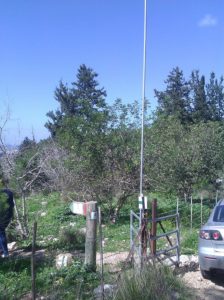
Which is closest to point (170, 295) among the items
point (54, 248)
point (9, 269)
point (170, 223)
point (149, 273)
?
point (149, 273)

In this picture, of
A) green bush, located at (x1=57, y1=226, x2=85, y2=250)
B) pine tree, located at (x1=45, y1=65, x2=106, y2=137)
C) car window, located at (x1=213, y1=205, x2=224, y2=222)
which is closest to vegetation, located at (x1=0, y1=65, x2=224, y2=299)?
green bush, located at (x1=57, y1=226, x2=85, y2=250)

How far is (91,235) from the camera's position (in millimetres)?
7312

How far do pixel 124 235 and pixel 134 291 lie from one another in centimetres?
720

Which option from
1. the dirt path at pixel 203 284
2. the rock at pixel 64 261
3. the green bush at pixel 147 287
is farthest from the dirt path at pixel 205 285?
the rock at pixel 64 261

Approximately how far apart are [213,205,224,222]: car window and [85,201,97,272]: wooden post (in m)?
2.01

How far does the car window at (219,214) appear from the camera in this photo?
7316mm

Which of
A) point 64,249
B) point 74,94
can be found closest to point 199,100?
point 74,94

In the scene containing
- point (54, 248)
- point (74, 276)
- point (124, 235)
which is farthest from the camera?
point (124, 235)

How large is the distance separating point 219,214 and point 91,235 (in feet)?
7.15

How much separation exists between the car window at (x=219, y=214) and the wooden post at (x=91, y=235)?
2.01 meters

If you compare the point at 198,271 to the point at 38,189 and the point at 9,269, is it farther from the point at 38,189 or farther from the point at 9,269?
the point at 38,189

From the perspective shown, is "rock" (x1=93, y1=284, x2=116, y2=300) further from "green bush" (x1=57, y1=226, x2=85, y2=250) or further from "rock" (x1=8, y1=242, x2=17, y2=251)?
"rock" (x1=8, y1=242, x2=17, y2=251)

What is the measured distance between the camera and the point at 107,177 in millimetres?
15406

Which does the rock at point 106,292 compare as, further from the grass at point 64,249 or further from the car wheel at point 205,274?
the car wheel at point 205,274
